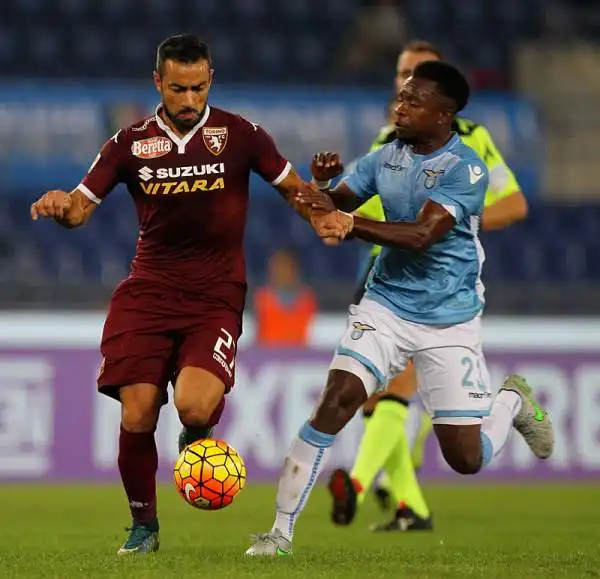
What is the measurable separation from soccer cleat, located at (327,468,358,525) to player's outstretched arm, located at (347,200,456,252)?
140cm

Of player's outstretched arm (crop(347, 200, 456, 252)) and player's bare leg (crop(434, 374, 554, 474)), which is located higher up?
player's outstretched arm (crop(347, 200, 456, 252))

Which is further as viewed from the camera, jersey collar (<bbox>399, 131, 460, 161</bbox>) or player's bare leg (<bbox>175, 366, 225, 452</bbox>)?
jersey collar (<bbox>399, 131, 460, 161</bbox>)

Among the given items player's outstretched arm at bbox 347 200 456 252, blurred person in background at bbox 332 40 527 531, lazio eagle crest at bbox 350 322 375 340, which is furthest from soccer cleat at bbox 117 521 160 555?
player's outstretched arm at bbox 347 200 456 252

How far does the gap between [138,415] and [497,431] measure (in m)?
1.66

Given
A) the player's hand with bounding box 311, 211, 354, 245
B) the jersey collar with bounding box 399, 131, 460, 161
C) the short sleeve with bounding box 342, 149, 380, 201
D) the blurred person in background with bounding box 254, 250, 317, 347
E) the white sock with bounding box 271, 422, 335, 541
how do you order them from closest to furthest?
1. the player's hand with bounding box 311, 211, 354, 245
2. the white sock with bounding box 271, 422, 335, 541
3. the jersey collar with bounding box 399, 131, 460, 161
4. the short sleeve with bounding box 342, 149, 380, 201
5. the blurred person in background with bounding box 254, 250, 317, 347

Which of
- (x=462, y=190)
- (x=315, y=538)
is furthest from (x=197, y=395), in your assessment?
(x=315, y=538)

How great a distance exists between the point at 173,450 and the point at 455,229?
16.8 feet

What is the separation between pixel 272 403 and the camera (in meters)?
11.0

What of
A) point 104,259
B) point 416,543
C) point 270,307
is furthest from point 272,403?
point 416,543

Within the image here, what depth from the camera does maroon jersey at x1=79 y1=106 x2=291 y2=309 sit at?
600cm

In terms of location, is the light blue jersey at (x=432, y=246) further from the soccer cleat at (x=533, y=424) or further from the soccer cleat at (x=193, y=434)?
the soccer cleat at (x=193, y=434)

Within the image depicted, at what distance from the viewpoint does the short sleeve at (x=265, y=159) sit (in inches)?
240

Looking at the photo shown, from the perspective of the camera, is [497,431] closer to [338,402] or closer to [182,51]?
[338,402]

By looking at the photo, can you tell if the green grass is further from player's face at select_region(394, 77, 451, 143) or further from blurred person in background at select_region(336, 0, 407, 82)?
blurred person in background at select_region(336, 0, 407, 82)
